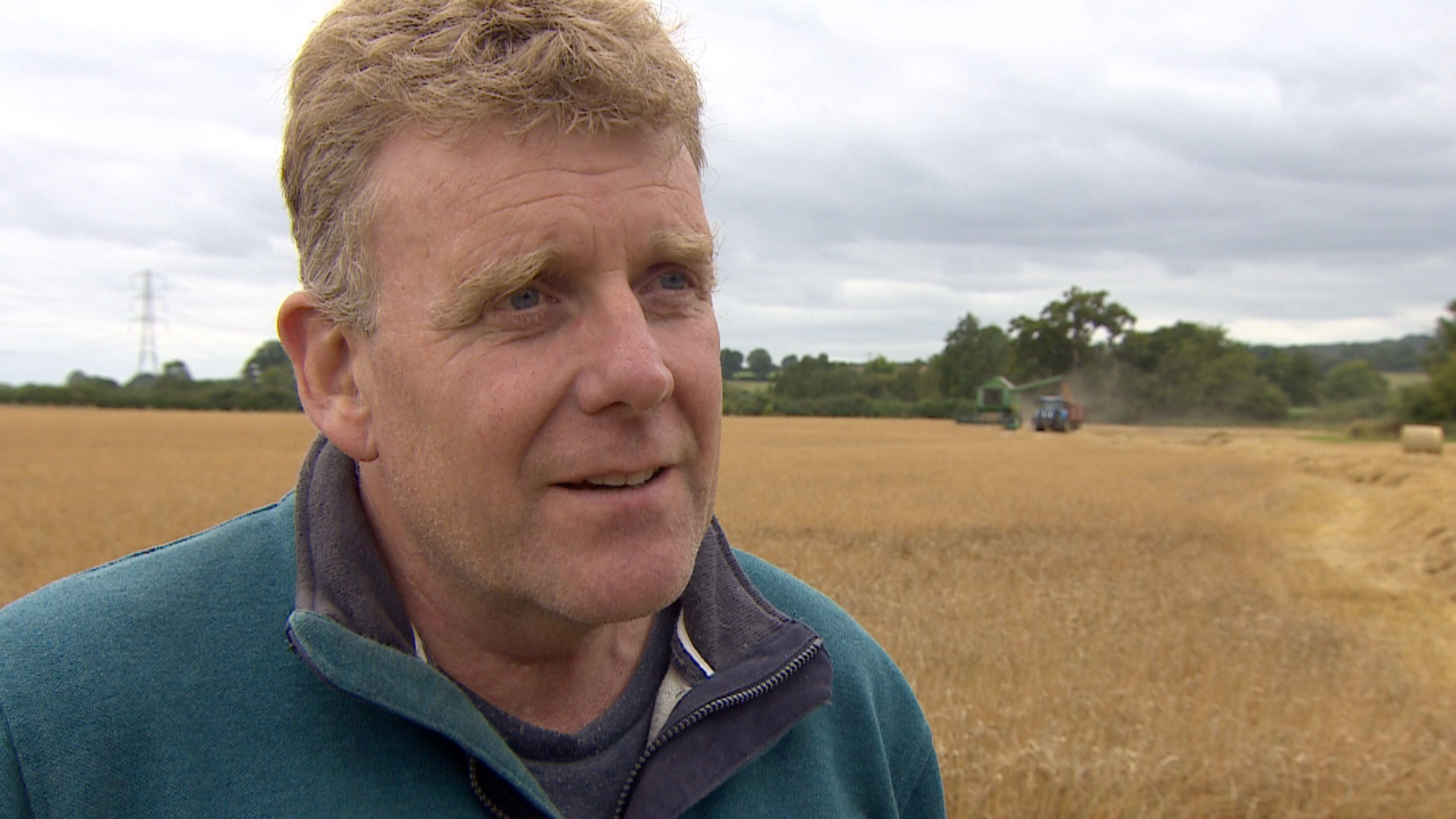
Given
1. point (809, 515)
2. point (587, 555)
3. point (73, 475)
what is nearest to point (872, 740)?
point (587, 555)

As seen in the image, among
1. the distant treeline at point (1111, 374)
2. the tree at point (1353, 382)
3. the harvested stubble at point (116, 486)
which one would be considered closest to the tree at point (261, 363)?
the harvested stubble at point (116, 486)

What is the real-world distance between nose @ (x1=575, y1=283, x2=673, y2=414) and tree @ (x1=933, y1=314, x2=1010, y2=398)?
76.7m

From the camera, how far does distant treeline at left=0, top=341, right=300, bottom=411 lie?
56375mm

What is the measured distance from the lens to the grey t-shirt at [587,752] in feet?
4.78

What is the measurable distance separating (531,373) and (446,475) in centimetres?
18

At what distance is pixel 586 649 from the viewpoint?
159 centimetres

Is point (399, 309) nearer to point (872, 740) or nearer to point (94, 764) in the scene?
point (94, 764)

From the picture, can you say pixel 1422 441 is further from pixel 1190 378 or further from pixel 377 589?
pixel 1190 378

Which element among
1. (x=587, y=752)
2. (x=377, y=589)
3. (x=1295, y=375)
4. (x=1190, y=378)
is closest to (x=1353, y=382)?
→ (x=1295, y=375)

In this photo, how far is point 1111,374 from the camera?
254ft

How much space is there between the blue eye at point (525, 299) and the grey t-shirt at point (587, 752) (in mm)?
602

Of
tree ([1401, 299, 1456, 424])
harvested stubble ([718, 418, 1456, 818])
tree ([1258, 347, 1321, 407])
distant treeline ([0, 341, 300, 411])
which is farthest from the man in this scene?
tree ([1258, 347, 1321, 407])

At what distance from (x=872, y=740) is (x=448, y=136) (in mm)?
1215

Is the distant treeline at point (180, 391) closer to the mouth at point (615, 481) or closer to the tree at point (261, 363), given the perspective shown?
the tree at point (261, 363)
